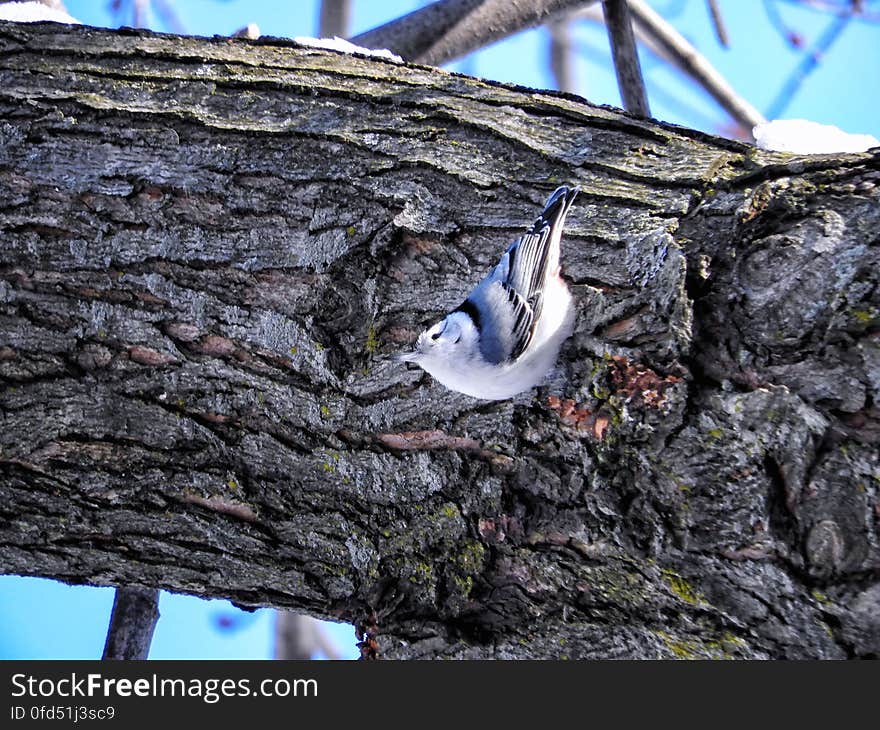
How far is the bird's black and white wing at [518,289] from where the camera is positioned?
162cm

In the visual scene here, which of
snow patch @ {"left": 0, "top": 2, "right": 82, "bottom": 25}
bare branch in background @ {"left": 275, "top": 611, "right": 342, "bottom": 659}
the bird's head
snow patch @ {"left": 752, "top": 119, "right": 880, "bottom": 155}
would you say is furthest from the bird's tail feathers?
bare branch in background @ {"left": 275, "top": 611, "right": 342, "bottom": 659}

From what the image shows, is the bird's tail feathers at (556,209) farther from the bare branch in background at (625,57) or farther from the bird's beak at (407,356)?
the bare branch in background at (625,57)

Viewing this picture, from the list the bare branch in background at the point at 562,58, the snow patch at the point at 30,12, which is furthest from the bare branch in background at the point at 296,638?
the bare branch in background at the point at 562,58

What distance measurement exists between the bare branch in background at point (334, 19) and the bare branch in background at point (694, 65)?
1.40 meters

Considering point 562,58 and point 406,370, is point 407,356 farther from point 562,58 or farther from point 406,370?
point 562,58

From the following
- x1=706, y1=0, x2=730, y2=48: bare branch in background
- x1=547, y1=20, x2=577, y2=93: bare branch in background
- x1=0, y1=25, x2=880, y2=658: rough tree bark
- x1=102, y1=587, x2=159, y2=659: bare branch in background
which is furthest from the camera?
x1=547, y1=20, x2=577, y2=93: bare branch in background

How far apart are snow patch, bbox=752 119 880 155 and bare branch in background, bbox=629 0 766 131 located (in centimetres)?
188

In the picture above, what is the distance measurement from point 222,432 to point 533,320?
728 millimetres

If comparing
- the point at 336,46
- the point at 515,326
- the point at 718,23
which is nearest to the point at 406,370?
the point at 515,326

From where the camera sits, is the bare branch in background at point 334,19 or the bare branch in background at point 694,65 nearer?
the bare branch in background at point 694,65

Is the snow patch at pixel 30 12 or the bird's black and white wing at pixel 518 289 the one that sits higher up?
the snow patch at pixel 30 12

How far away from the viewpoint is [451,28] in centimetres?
299

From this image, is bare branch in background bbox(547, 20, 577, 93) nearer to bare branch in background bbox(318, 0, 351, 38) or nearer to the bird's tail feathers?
bare branch in background bbox(318, 0, 351, 38)

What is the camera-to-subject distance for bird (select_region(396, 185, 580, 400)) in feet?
5.32
